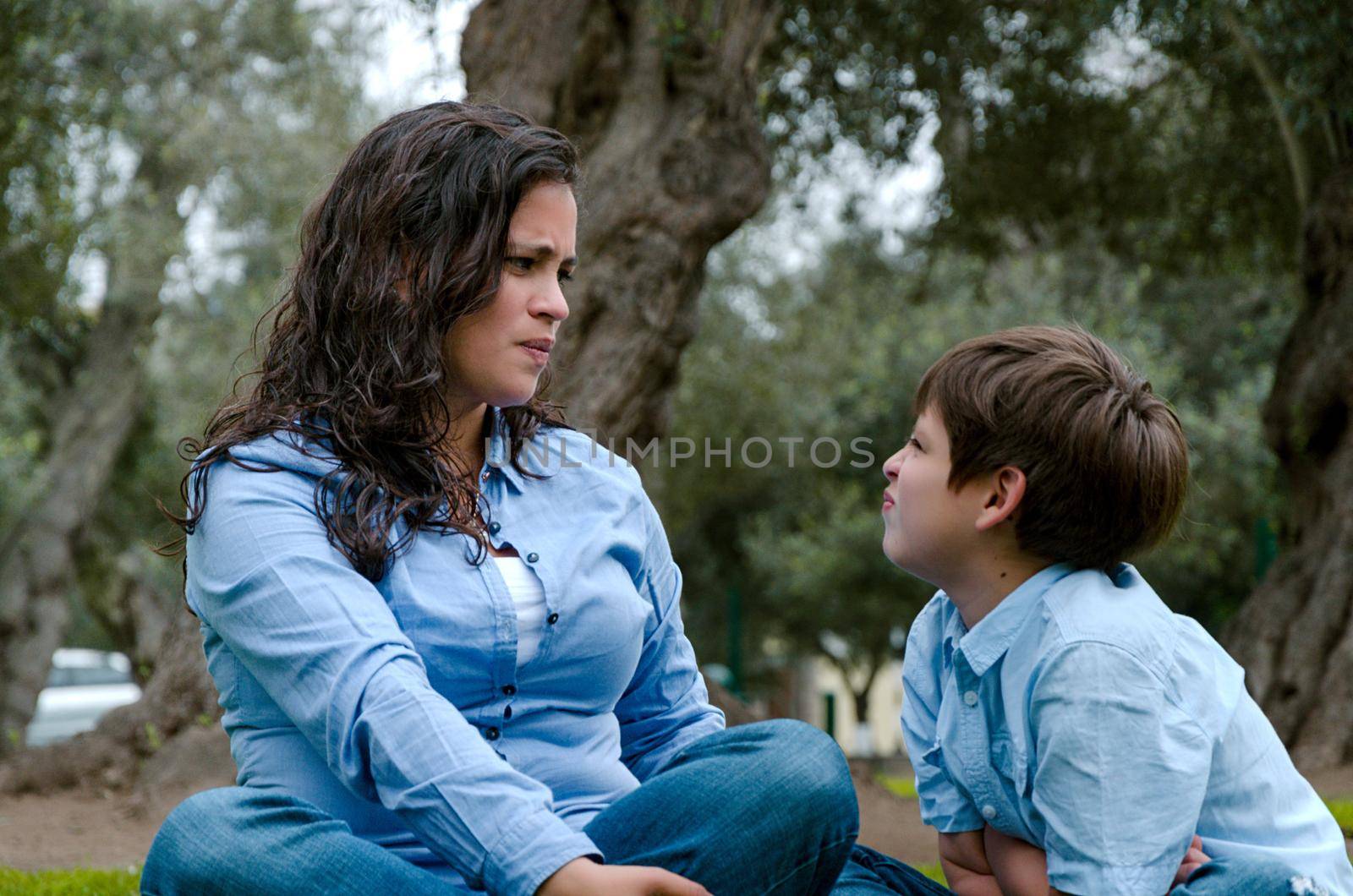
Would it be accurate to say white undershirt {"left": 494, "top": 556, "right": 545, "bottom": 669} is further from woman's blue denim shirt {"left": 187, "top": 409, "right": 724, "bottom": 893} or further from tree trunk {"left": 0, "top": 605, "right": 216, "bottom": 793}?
tree trunk {"left": 0, "top": 605, "right": 216, "bottom": 793}

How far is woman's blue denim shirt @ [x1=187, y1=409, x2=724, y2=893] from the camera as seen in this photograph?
68.5 inches

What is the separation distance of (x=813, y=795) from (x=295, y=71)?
10784 mm

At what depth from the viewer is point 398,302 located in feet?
7.13

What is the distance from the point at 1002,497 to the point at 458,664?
94cm

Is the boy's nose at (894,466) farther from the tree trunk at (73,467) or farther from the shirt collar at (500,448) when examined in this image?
the tree trunk at (73,467)

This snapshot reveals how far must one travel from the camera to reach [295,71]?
37.1 feet

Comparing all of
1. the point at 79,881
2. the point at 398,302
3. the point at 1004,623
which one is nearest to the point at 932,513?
the point at 1004,623

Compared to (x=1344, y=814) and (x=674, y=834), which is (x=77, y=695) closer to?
(x=1344, y=814)

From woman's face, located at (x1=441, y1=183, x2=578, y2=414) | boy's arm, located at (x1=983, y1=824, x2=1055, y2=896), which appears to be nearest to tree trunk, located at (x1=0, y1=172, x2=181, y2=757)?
woman's face, located at (x1=441, y1=183, x2=578, y2=414)

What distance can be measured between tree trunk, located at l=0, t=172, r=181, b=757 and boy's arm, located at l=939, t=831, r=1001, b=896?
10.1 meters

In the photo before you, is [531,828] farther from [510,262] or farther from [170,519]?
[510,262]

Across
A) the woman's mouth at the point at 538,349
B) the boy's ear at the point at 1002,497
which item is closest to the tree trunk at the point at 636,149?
the woman's mouth at the point at 538,349

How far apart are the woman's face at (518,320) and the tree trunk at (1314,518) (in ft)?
17.6

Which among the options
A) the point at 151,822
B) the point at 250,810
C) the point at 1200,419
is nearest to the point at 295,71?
the point at 151,822
